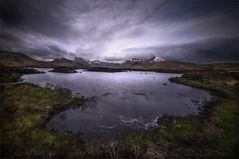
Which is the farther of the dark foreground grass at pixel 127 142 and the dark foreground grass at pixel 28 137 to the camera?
the dark foreground grass at pixel 127 142

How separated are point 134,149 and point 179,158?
2.81 metres

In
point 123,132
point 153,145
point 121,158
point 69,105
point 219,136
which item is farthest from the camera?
point 69,105

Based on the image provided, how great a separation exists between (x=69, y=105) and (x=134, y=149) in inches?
523

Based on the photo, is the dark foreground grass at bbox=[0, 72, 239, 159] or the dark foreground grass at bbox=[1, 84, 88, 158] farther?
the dark foreground grass at bbox=[0, 72, 239, 159]

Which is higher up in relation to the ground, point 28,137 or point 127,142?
point 28,137

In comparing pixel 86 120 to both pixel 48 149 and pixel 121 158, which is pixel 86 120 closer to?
pixel 48 149

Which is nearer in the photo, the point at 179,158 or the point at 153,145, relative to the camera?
the point at 179,158

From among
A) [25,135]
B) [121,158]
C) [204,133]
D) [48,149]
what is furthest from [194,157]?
[25,135]

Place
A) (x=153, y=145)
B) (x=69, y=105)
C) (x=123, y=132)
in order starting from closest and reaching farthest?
1. (x=153, y=145)
2. (x=123, y=132)
3. (x=69, y=105)

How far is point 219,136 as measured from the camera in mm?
11789

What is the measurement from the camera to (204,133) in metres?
12.4

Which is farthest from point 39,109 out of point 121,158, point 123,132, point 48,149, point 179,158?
point 179,158

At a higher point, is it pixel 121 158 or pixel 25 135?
pixel 25 135

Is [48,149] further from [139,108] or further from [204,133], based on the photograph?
[139,108]
